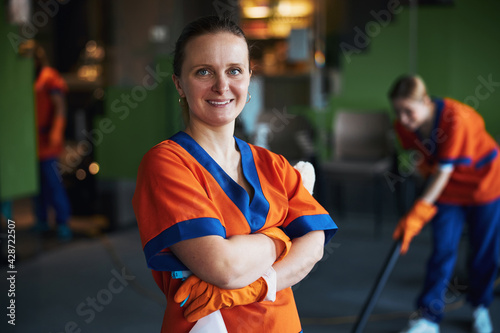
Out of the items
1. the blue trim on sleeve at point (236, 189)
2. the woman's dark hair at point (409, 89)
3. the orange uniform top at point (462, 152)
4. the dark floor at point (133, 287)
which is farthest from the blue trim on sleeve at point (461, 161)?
the blue trim on sleeve at point (236, 189)

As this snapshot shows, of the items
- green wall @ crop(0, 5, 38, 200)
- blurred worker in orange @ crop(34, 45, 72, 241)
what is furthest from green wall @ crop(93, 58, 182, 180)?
green wall @ crop(0, 5, 38, 200)

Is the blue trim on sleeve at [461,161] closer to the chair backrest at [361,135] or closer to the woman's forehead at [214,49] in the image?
the woman's forehead at [214,49]

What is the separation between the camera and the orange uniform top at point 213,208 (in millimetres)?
861

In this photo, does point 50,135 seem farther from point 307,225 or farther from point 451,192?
point 307,225

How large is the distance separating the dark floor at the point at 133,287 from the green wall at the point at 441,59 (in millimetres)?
1590

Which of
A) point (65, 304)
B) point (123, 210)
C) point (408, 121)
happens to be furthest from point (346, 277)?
point (123, 210)

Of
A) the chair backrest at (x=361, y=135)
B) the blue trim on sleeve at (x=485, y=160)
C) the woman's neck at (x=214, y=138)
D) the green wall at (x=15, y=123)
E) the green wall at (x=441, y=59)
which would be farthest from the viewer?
the green wall at (x=441, y=59)

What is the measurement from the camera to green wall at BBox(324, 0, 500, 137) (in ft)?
15.6

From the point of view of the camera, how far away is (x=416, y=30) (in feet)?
16.5

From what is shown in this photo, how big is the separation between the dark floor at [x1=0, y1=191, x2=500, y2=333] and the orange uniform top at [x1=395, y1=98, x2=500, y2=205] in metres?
0.66

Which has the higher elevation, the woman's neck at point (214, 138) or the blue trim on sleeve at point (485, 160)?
the woman's neck at point (214, 138)

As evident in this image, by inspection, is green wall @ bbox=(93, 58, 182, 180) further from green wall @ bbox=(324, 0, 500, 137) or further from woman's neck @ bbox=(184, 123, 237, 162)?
woman's neck @ bbox=(184, 123, 237, 162)

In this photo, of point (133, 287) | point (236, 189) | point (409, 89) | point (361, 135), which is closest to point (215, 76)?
point (236, 189)

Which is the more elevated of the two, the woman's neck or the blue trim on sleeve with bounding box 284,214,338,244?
the woman's neck
